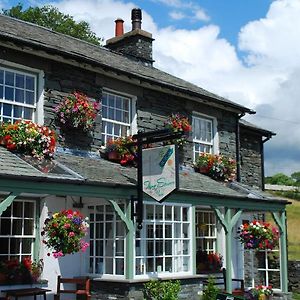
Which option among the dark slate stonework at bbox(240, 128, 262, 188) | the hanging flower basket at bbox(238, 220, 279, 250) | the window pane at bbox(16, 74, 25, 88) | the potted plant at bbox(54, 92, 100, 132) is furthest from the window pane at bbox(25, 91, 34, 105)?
the dark slate stonework at bbox(240, 128, 262, 188)

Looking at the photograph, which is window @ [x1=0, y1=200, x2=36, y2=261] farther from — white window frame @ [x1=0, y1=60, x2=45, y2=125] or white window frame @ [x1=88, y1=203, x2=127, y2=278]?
white window frame @ [x1=0, y1=60, x2=45, y2=125]

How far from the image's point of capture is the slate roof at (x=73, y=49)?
462 inches

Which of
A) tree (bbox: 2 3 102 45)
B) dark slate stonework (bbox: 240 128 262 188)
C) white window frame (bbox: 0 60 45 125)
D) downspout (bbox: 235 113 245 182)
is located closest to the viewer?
white window frame (bbox: 0 60 45 125)

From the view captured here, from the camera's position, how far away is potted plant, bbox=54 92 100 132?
40.1ft

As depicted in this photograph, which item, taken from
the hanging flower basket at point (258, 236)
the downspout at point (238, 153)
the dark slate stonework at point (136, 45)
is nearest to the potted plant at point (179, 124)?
the downspout at point (238, 153)

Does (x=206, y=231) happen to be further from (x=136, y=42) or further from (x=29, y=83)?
(x=29, y=83)

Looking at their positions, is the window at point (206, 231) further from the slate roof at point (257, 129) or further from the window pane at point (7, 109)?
the window pane at point (7, 109)

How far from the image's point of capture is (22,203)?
1152 cm

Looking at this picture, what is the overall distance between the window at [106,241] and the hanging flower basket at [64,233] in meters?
1.78

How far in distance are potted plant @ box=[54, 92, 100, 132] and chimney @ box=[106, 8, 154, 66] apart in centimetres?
586

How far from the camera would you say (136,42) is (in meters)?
18.1

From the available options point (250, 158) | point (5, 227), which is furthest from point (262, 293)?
point (5, 227)

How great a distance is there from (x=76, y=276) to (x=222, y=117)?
7144 millimetres

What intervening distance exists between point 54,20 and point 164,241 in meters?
22.0
